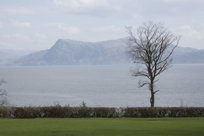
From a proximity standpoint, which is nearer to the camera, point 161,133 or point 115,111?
point 161,133

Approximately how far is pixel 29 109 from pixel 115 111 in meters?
7.32

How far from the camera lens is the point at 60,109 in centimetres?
3052

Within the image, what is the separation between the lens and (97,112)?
3091cm

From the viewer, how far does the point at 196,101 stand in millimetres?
70812

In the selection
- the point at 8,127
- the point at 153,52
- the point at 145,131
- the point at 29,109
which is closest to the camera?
the point at 145,131

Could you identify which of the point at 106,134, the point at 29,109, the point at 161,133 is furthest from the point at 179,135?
the point at 29,109

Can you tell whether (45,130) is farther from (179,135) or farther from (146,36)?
(146,36)

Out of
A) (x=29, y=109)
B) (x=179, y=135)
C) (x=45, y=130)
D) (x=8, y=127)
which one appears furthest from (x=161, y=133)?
(x=29, y=109)

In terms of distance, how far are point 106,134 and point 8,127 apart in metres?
6.69

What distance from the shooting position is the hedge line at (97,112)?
30.4m

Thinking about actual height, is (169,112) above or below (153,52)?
below

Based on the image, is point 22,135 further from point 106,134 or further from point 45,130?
point 106,134

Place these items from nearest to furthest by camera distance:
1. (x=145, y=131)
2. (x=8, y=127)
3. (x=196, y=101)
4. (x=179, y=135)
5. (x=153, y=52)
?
(x=179, y=135), (x=145, y=131), (x=8, y=127), (x=153, y=52), (x=196, y=101)

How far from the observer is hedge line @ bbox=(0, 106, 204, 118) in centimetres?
3041
